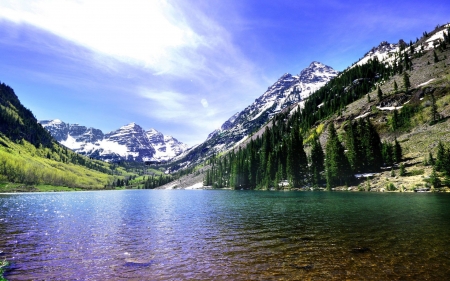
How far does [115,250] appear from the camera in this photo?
2048 cm

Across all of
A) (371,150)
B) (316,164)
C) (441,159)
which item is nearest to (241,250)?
(441,159)

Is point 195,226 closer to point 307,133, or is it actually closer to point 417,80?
point 307,133

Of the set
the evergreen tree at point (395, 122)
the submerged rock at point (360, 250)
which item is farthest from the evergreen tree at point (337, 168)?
the submerged rock at point (360, 250)

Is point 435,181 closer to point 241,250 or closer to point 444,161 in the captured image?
point 444,161

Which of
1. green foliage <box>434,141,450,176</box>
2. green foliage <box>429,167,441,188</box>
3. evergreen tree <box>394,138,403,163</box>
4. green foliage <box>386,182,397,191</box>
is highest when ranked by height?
evergreen tree <box>394,138,403,163</box>

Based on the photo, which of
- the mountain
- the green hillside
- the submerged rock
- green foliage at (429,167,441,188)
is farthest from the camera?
the green hillside

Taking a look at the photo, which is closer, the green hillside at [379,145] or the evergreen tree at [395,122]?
the green hillside at [379,145]

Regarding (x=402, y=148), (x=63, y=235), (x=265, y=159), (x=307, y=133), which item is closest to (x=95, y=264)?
(x=63, y=235)

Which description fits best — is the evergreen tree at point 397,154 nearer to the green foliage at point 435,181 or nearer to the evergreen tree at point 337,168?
the evergreen tree at point 337,168

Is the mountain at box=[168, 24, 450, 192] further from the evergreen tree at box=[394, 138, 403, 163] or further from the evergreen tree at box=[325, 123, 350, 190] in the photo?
the evergreen tree at box=[394, 138, 403, 163]

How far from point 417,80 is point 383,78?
134 ft

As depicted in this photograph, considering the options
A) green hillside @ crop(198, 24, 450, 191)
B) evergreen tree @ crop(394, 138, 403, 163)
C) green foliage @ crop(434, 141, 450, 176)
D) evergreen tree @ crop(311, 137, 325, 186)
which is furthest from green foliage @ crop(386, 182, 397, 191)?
evergreen tree @ crop(311, 137, 325, 186)

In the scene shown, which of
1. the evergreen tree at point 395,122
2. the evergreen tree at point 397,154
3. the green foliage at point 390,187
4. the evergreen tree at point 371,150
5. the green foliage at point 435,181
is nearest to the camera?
the green foliage at point 435,181

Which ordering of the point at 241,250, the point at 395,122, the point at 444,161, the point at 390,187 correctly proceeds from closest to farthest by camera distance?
the point at 241,250
the point at 444,161
the point at 390,187
the point at 395,122
